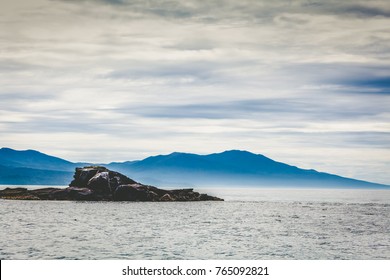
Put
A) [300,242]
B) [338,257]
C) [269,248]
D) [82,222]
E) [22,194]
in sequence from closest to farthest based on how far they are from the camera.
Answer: [338,257], [269,248], [300,242], [82,222], [22,194]

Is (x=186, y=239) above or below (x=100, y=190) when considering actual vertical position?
below

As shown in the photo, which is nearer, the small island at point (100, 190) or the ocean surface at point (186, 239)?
the ocean surface at point (186, 239)

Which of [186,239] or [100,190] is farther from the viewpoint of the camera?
[100,190]

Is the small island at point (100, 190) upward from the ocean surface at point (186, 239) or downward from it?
upward

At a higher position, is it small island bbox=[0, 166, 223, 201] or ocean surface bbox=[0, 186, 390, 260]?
small island bbox=[0, 166, 223, 201]

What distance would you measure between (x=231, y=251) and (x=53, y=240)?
19.5 m

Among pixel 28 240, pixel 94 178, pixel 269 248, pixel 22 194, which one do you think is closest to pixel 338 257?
pixel 269 248

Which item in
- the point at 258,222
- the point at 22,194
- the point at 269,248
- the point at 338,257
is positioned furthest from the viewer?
Result: the point at 22,194

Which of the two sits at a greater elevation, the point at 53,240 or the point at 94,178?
the point at 94,178

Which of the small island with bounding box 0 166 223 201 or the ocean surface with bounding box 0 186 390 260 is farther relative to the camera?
the small island with bounding box 0 166 223 201
